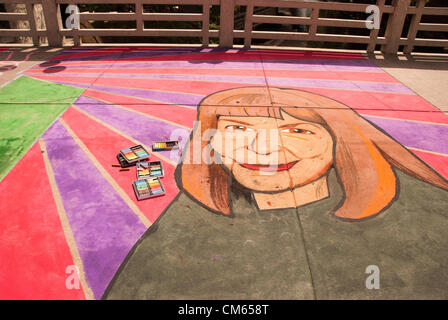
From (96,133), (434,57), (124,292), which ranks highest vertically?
(434,57)

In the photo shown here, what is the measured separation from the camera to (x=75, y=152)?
5.23m

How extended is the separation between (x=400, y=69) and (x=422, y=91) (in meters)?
1.84

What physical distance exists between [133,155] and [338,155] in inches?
124

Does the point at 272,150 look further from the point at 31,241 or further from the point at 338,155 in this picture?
the point at 31,241

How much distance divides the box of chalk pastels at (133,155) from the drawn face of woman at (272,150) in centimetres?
111

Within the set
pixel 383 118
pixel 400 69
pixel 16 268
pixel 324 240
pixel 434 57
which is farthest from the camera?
pixel 434 57

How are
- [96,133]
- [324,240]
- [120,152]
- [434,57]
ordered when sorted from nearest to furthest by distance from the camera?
[324,240], [120,152], [96,133], [434,57]

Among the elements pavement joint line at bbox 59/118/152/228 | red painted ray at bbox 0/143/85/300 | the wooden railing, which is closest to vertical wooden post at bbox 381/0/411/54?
the wooden railing

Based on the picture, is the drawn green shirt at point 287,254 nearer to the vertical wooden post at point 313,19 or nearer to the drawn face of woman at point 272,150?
the drawn face of woman at point 272,150

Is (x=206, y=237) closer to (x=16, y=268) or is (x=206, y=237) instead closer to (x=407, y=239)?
(x=16, y=268)

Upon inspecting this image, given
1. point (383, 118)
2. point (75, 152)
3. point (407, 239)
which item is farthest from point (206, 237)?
point (383, 118)

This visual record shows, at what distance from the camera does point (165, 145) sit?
5387mm

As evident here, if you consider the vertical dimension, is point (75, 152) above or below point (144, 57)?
below

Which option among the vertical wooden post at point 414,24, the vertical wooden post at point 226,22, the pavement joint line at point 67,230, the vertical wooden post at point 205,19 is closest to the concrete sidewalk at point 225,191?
the pavement joint line at point 67,230
